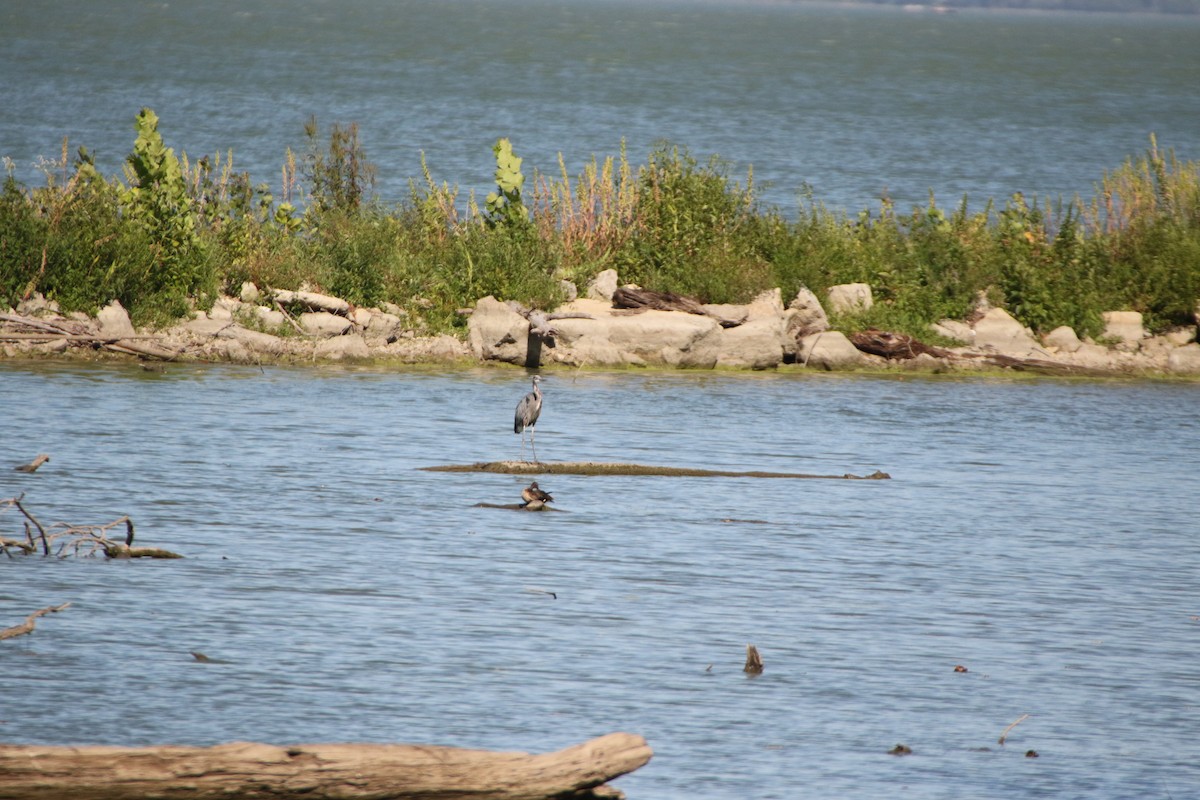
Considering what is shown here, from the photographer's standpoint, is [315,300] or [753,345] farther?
[753,345]

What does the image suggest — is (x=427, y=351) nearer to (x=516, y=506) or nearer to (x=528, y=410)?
(x=528, y=410)

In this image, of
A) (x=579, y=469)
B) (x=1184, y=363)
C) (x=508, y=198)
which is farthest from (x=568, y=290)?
(x=579, y=469)

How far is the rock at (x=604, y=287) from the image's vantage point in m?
25.0

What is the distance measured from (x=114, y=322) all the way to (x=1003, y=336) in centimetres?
1241

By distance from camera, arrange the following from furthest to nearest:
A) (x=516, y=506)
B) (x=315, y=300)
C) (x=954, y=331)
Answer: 1. (x=954, y=331)
2. (x=315, y=300)
3. (x=516, y=506)

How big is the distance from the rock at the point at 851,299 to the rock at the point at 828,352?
820 millimetres

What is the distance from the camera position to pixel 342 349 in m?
23.7

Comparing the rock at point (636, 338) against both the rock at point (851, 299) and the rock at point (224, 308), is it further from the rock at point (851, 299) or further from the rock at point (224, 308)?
the rock at point (224, 308)

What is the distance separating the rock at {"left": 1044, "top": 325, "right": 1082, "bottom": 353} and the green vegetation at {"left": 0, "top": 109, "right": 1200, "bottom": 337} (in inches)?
11.7

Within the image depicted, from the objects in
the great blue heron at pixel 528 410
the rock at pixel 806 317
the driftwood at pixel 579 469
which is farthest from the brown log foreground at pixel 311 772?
the rock at pixel 806 317

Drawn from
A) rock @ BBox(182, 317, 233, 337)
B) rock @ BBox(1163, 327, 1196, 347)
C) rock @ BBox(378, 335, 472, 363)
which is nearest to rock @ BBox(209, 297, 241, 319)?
rock @ BBox(182, 317, 233, 337)

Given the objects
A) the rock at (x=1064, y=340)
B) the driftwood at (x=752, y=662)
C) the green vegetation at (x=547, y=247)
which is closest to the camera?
the driftwood at (x=752, y=662)

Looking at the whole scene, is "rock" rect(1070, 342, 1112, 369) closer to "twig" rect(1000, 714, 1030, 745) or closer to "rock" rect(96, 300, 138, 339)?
"rock" rect(96, 300, 138, 339)

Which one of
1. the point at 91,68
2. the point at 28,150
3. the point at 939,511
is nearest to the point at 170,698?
the point at 939,511
